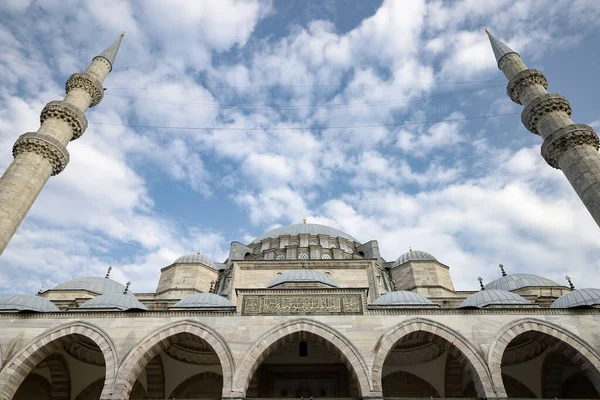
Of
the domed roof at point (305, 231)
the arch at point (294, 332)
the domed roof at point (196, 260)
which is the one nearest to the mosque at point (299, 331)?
the arch at point (294, 332)

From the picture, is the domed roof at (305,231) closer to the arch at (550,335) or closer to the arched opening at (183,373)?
the arched opening at (183,373)

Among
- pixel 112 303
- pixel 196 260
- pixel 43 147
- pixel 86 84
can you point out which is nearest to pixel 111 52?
pixel 86 84

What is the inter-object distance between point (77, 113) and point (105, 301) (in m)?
7.70

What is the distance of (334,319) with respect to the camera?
10094 millimetres

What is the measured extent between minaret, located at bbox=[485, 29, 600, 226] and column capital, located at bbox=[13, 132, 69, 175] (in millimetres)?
17339

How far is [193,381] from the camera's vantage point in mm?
12586

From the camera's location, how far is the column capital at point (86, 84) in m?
16.4

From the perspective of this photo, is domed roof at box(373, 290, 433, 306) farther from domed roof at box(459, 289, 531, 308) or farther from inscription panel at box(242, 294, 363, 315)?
inscription panel at box(242, 294, 363, 315)

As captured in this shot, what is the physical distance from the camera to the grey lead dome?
16.9 metres

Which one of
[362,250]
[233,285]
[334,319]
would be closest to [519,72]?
[362,250]

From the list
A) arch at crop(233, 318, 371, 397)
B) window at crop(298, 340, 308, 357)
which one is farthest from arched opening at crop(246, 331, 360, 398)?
arch at crop(233, 318, 371, 397)

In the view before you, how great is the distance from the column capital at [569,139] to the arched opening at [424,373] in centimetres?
810

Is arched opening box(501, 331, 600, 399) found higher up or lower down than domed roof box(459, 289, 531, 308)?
lower down

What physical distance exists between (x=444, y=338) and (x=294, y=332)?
371 cm
